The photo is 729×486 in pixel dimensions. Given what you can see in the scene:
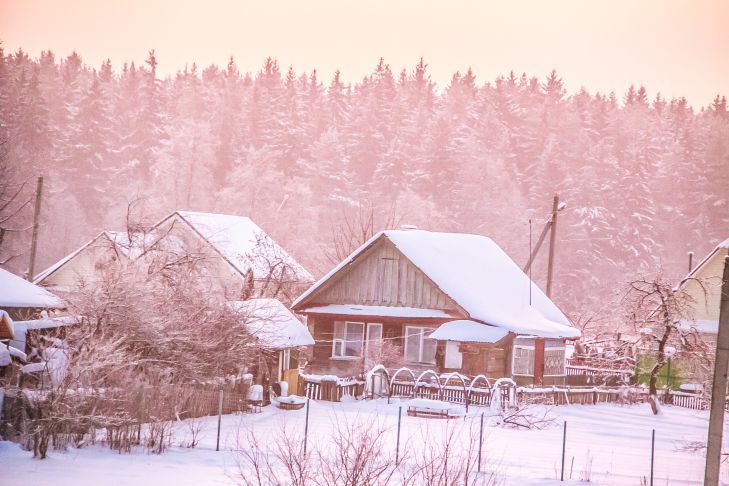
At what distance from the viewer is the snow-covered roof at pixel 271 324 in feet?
96.6

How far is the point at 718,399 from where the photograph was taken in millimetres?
16641

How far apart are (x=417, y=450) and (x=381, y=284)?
18.7 m

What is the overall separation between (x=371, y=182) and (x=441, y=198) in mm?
7761

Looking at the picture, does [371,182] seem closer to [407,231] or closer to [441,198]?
[441,198]

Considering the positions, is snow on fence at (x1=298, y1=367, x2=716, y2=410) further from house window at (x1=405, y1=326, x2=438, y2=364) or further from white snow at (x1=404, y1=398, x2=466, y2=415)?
white snow at (x1=404, y1=398, x2=466, y2=415)

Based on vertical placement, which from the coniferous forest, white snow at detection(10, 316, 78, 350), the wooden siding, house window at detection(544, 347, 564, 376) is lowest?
house window at detection(544, 347, 564, 376)

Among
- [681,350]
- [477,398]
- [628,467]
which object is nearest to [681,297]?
[681,350]

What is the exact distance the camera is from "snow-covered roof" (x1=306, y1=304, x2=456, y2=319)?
39.0 metres

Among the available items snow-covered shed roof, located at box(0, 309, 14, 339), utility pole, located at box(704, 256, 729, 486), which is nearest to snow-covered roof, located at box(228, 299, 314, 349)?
snow-covered shed roof, located at box(0, 309, 14, 339)

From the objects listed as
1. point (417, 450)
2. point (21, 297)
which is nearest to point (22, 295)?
point (21, 297)

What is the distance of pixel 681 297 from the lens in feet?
122

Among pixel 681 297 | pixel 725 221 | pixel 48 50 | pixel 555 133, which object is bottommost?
pixel 681 297

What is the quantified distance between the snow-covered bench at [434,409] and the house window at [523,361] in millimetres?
9816

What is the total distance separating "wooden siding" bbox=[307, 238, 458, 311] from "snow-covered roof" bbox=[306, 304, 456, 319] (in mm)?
218
